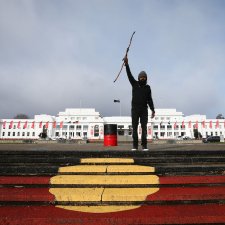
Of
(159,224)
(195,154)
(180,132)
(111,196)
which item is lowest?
(159,224)

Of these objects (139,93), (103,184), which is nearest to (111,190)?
(103,184)

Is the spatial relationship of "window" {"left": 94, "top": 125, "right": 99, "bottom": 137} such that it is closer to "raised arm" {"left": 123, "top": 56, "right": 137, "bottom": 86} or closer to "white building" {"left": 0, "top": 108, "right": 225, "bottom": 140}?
"white building" {"left": 0, "top": 108, "right": 225, "bottom": 140}

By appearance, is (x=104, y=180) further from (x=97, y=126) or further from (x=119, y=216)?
(x=97, y=126)

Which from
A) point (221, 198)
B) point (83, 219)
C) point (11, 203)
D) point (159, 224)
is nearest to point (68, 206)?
point (83, 219)

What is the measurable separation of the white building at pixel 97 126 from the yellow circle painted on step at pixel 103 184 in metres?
87.8

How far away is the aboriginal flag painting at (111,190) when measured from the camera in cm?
244

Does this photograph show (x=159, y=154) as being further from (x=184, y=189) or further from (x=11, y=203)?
(x=11, y=203)

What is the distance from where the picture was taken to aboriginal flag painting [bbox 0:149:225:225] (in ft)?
8.01

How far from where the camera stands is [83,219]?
2396 mm

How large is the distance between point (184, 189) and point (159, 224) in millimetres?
839

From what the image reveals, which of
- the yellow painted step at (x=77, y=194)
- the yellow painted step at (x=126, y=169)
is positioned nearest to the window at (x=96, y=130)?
the yellow painted step at (x=126, y=169)

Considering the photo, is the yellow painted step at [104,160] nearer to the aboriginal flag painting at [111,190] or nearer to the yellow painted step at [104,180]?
the aboriginal flag painting at [111,190]

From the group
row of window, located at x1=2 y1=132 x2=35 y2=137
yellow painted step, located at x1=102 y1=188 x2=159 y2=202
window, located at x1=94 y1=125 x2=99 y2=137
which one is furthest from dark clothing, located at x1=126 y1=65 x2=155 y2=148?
row of window, located at x1=2 y1=132 x2=35 y2=137

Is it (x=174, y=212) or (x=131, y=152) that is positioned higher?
(x=131, y=152)
